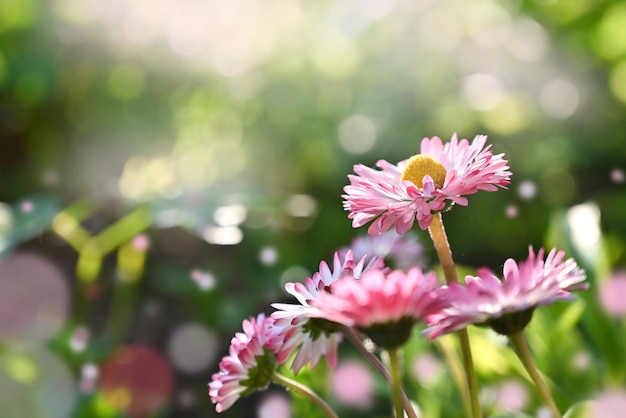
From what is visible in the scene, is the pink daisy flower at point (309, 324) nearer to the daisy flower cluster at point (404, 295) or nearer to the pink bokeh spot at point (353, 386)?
the daisy flower cluster at point (404, 295)

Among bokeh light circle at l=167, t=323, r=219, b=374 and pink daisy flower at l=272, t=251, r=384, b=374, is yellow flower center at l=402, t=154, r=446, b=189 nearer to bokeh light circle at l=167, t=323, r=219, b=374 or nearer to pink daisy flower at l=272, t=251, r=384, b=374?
pink daisy flower at l=272, t=251, r=384, b=374

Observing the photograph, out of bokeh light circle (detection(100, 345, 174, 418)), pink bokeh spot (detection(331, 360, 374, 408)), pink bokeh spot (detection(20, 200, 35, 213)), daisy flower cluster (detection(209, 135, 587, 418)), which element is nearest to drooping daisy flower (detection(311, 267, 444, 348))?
daisy flower cluster (detection(209, 135, 587, 418))

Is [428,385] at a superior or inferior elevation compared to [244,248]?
superior

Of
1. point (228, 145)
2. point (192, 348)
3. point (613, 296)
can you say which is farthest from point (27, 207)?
point (613, 296)

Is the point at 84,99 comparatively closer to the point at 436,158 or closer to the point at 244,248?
the point at 244,248

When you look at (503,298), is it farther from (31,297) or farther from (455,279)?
(31,297)

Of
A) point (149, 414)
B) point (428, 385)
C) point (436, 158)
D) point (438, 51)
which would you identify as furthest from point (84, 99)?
point (436, 158)
